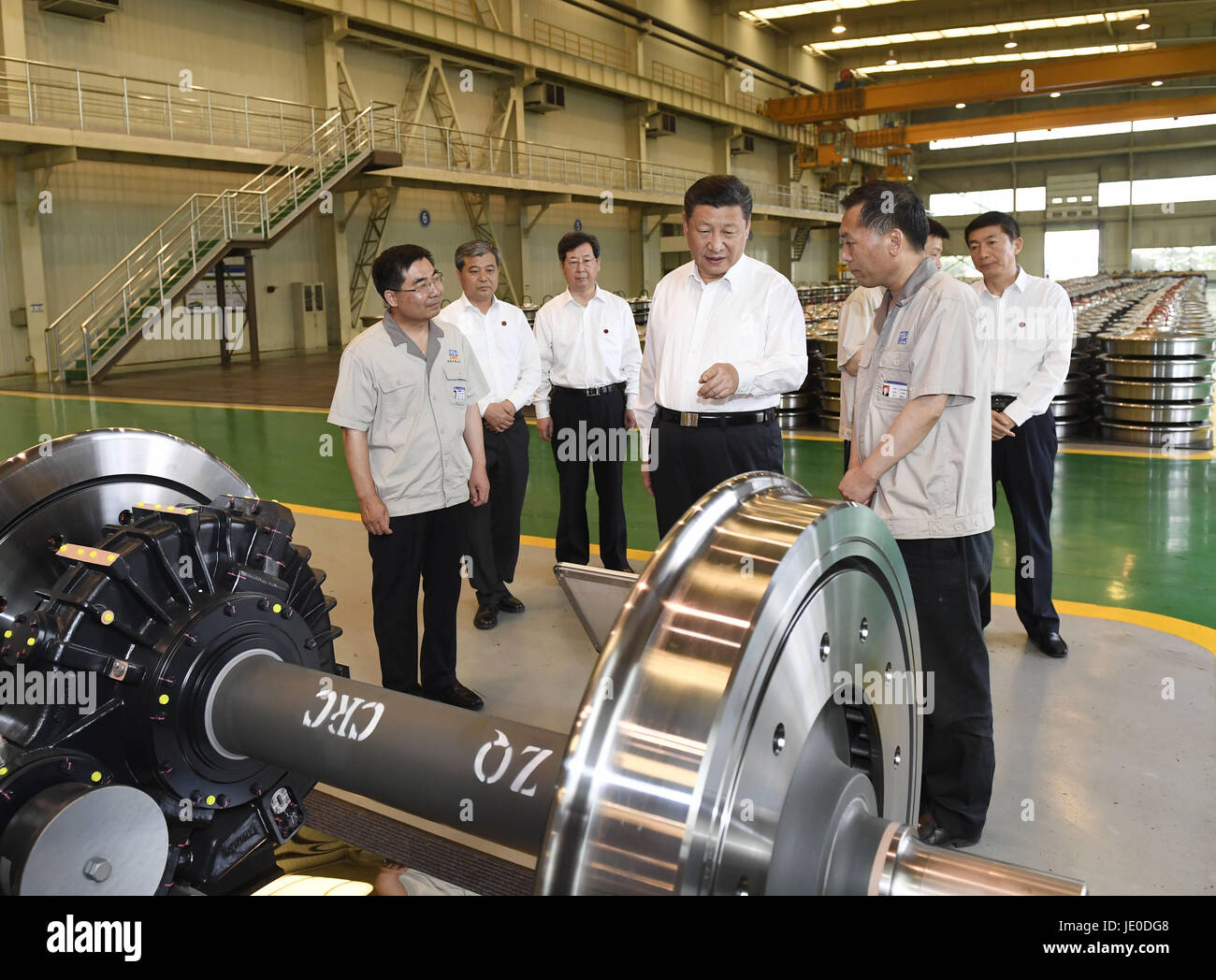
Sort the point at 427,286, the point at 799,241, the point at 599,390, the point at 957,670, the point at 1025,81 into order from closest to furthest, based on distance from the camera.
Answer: the point at 957,670, the point at 427,286, the point at 599,390, the point at 1025,81, the point at 799,241

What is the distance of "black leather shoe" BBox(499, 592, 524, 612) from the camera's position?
15.6 ft

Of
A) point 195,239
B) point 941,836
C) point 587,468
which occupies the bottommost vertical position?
point 941,836

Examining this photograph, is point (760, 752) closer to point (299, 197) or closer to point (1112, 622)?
point (1112, 622)

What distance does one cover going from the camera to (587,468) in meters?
5.05

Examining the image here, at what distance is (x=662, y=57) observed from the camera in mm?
29109

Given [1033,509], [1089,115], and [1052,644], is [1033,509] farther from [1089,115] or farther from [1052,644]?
[1089,115]

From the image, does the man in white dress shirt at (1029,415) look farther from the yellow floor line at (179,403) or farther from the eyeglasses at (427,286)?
the yellow floor line at (179,403)

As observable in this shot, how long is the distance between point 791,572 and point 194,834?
1.40 m

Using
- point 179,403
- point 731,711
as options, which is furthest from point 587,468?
point 179,403

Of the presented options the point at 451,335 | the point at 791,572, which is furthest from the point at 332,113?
the point at 791,572

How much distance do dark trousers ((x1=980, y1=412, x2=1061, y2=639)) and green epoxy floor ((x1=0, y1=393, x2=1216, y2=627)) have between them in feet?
2.65

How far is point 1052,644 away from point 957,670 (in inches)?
60.0

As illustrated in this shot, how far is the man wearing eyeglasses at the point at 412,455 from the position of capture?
3.39 metres

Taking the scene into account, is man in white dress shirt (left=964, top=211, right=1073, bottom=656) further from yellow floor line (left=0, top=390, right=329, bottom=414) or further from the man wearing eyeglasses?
yellow floor line (left=0, top=390, right=329, bottom=414)
